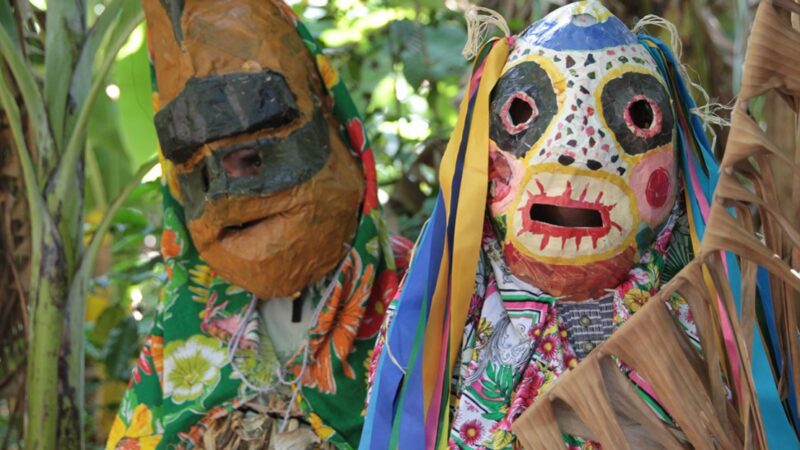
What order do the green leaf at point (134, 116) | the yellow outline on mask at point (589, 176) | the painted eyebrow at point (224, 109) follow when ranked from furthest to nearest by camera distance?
the green leaf at point (134, 116)
the painted eyebrow at point (224, 109)
the yellow outline on mask at point (589, 176)

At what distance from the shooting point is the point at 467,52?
5.64 feet

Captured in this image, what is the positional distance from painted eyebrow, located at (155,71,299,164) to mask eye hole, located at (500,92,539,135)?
0.40 meters

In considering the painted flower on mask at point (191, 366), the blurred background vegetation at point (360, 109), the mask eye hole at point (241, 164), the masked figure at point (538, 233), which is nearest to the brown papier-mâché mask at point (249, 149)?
the mask eye hole at point (241, 164)

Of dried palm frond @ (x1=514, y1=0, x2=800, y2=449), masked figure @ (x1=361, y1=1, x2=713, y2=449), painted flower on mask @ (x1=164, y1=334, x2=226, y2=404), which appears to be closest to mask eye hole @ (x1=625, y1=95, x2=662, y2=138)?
masked figure @ (x1=361, y1=1, x2=713, y2=449)

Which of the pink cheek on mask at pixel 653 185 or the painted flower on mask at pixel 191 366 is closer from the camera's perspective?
the pink cheek on mask at pixel 653 185

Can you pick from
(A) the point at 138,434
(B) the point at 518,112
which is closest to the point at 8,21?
(A) the point at 138,434

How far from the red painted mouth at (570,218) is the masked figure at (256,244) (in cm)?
41

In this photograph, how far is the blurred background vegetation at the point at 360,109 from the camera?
8.04 ft

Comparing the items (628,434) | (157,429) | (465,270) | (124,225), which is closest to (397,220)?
(124,225)

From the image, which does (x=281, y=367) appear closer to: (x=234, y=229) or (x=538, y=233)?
(x=234, y=229)

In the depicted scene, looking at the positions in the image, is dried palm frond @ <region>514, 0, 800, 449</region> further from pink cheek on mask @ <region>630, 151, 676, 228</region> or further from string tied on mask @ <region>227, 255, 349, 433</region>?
string tied on mask @ <region>227, 255, 349, 433</region>

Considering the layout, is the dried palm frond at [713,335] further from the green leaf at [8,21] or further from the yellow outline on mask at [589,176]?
the green leaf at [8,21]

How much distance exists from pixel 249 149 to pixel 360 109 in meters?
1.22

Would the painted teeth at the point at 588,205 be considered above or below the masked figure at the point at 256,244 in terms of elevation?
above
